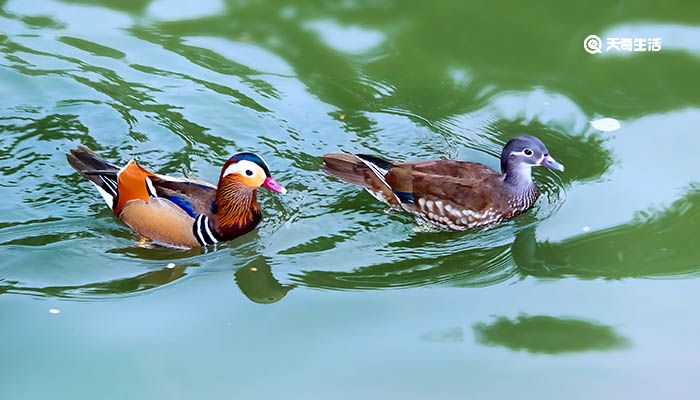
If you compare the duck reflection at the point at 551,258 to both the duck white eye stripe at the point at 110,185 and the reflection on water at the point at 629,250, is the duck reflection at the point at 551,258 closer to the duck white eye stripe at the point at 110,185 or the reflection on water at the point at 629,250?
the reflection on water at the point at 629,250

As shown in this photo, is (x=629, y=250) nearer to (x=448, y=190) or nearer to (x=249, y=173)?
(x=448, y=190)

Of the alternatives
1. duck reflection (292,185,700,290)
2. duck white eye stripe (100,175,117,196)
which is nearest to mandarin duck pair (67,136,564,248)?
duck white eye stripe (100,175,117,196)

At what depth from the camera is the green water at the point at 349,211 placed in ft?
13.9

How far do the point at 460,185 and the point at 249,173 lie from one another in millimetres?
1191

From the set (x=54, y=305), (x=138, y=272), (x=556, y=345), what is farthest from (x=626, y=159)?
(x=54, y=305)

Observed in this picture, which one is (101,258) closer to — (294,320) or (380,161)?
(294,320)

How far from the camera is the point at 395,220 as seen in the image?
5660mm

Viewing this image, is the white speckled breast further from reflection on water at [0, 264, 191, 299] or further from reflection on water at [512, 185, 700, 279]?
reflection on water at [0, 264, 191, 299]

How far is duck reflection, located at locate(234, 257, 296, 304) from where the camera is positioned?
187 inches

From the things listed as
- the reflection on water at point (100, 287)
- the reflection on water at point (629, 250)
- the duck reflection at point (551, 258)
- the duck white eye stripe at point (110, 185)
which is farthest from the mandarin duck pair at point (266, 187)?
the reflection on water at point (100, 287)

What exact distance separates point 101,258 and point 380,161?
1677 mm

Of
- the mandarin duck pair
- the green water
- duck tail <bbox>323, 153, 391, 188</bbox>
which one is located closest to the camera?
the green water

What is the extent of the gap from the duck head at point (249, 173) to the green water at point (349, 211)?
0.97 ft

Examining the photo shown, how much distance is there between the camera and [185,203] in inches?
217
